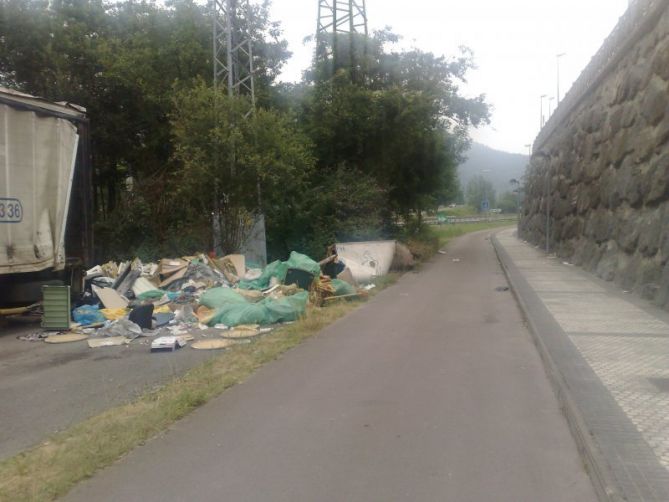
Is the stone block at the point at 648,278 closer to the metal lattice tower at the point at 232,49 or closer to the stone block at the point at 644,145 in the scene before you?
the stone block at the point at 644,145

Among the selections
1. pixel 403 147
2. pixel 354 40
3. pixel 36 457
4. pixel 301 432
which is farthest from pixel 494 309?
pixel 354 40

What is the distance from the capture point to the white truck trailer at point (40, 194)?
34.9 ft

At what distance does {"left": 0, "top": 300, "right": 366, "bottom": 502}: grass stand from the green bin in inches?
147

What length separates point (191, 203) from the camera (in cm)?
1997

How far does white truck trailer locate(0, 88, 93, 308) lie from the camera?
419 inches

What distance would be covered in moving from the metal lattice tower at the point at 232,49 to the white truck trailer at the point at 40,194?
7.66 m

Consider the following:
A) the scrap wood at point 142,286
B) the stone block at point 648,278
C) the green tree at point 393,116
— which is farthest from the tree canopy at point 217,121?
the stone block at point 648,278

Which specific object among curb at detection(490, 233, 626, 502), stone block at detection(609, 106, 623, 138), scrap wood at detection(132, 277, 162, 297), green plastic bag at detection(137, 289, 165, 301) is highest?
stone block at detection(609, 106, 623, 138)

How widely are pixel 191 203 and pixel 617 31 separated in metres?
13.0

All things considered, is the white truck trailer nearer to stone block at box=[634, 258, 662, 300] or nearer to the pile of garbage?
the pile of garbage

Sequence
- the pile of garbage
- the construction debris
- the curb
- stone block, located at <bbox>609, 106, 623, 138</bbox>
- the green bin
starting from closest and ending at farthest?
the curb < the construction debris < the pile of garbage < the green bin < stone block, located at <bbox>609, 106, 623, 138</bbox>

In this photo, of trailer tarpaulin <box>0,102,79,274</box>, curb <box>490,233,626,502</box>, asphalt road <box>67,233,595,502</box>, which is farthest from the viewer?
trailer tarpaulin <box>0,102,79,274</box>

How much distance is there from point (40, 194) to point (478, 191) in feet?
340

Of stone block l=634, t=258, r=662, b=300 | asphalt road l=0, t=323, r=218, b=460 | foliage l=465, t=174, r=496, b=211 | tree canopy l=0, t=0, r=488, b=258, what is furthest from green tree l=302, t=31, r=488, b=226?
foliage l=465, t=174, r=496, b=211
